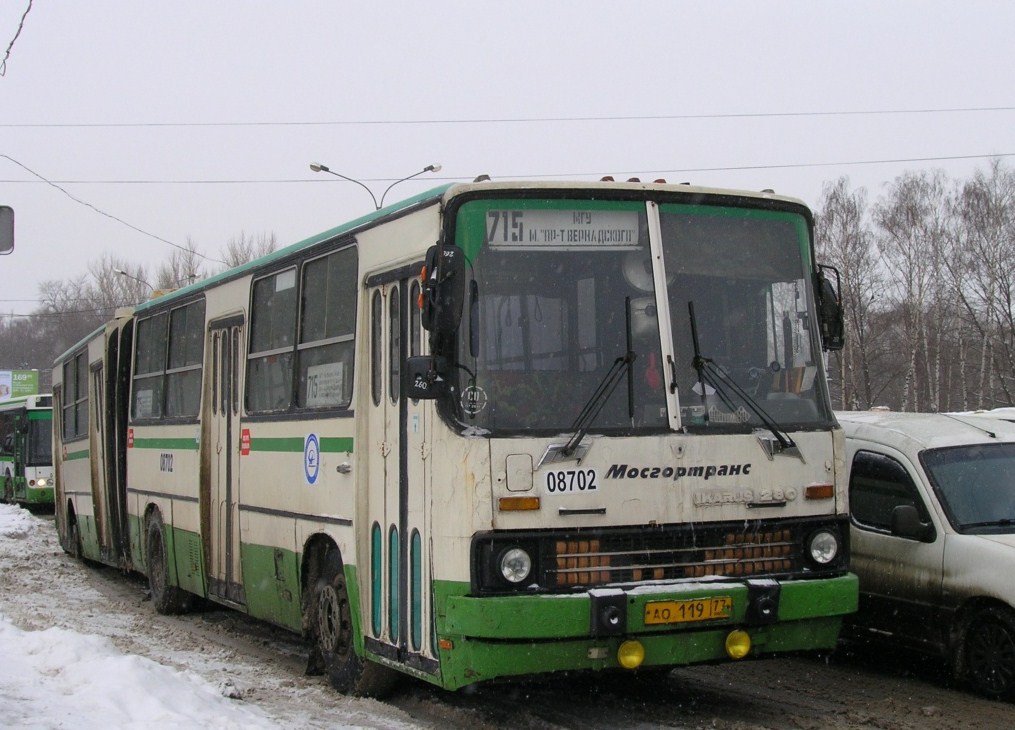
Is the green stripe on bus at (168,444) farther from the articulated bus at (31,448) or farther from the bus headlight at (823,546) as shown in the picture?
the articulated bus at (31,448)

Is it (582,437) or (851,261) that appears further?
(851,261)

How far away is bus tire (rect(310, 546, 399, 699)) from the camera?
867cm

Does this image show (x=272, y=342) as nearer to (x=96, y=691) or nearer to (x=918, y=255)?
(x=96, y=691)

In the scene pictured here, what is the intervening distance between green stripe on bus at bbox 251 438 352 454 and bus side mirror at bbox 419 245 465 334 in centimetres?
191

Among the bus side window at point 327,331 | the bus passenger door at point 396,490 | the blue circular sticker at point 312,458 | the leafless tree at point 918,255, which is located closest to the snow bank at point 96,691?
the bus passenger door at point 396,490

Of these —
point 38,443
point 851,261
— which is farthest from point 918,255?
point 38,443

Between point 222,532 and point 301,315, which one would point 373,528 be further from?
point 222,532

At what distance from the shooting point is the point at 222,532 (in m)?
11.9

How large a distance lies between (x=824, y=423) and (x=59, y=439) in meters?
16.2

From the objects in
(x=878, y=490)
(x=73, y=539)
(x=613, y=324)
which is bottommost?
(x=73, y=539)

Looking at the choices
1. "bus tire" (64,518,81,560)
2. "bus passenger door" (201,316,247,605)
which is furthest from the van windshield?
"bus tire" (64,518,81,560)

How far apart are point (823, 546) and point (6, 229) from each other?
7044 mm

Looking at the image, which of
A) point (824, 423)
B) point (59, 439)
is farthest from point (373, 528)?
point (59, 439)

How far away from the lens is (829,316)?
8164 mm
